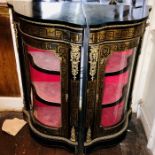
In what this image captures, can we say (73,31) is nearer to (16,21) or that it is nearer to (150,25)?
(16,21)

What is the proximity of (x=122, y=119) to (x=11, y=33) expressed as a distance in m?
1.11

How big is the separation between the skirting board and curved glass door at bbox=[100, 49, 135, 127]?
0.84 m

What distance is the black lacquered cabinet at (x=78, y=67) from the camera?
48.6 inches

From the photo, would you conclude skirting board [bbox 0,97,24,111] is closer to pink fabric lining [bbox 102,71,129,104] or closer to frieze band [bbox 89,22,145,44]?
pink fabric lining [bbox 102,71,129,104]

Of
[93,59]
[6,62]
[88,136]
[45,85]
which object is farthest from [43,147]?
[93,59]

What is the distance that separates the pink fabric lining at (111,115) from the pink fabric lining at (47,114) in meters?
0.33

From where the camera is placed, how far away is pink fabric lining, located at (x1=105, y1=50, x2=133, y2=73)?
143 centimetres

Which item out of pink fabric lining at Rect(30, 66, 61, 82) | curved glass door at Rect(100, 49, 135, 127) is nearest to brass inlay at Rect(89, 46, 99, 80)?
curved glass door at Rect(100, 49, 135, 127)

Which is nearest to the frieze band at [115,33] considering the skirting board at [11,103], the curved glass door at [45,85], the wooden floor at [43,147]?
the curved glass door at [45,85]

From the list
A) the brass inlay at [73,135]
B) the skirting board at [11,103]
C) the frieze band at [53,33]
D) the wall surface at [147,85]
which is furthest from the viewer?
the skirting board at [11,103]

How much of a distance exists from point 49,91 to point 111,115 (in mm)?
507

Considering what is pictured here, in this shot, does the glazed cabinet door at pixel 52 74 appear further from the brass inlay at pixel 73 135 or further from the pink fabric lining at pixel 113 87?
the pink fabric lining at pixel 113 87

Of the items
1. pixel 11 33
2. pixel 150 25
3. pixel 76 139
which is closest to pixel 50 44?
pixel 11 33

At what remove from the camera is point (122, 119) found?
1729 millimetres
